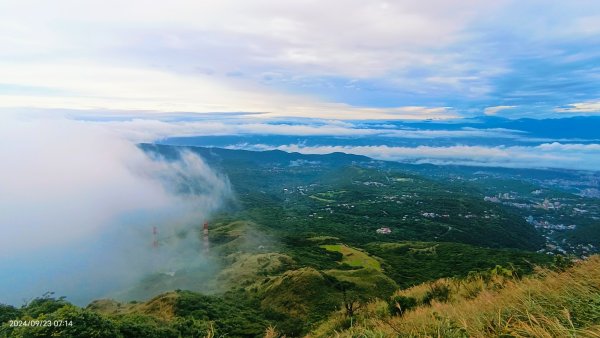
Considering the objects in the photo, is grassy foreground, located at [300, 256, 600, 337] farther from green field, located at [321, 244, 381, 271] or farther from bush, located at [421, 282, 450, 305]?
green field, located at [321, 244, 381, 271]

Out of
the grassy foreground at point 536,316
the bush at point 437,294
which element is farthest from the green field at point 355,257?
the grassy foreground at point 536,316

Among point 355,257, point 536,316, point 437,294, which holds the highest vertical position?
point 536,316

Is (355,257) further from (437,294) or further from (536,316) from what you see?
(536,316)

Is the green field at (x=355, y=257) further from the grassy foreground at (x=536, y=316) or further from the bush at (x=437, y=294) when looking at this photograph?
the grassy foreground at (x=536, y=316)

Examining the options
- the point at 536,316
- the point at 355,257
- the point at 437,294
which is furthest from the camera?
the point at 355,257

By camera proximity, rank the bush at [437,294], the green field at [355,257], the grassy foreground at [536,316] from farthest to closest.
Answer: the green field at [355,257], the bush at [437,294], the grassy foreground at [536,316]

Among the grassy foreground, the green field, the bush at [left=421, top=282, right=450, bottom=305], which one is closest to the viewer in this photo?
the grassy foreground

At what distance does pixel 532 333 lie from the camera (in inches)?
250

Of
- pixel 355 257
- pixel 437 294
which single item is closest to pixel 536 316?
pixel 437 294

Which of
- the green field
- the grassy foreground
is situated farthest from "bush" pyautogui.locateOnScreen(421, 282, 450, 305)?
the green field

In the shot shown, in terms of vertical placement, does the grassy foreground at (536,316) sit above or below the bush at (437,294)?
above

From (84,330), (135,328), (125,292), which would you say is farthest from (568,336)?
(125,292)

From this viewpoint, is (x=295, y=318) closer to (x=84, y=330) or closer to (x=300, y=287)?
(x=300, y=287)

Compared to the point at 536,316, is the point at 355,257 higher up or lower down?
lower down
